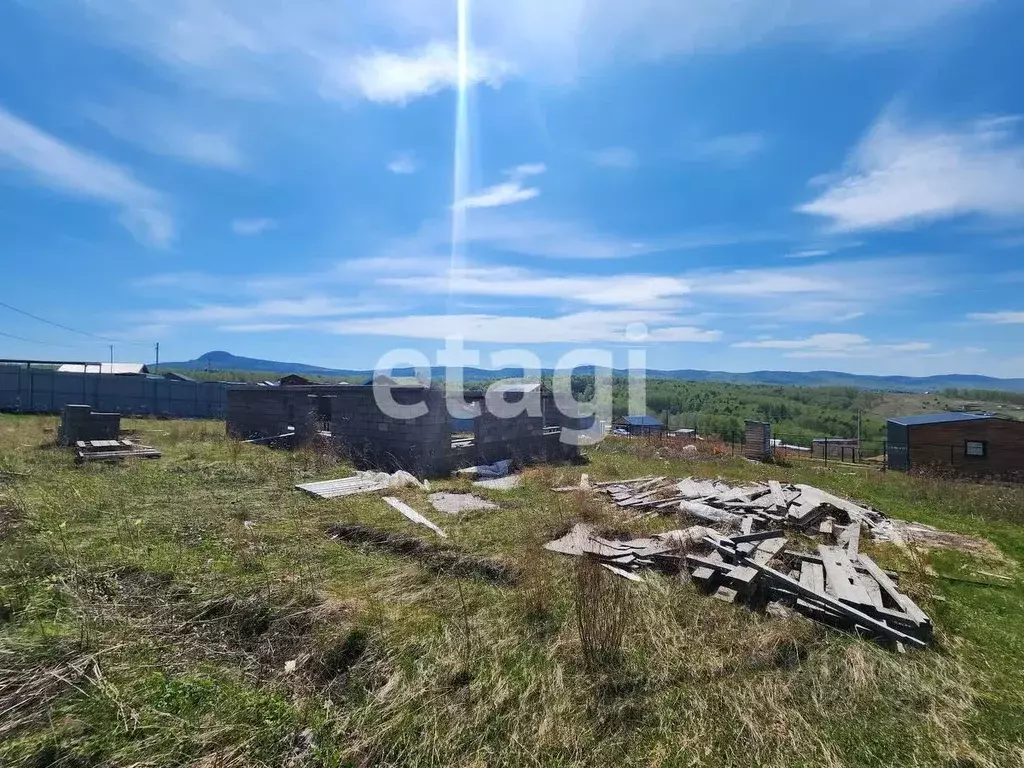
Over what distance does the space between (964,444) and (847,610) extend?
24925mm

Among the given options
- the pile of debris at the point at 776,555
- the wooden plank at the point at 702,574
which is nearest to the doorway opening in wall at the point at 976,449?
the pile of debris at the point at 776,555

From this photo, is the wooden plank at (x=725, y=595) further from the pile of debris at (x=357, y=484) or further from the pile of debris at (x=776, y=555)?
the pile of debris at (x=357, y=484)

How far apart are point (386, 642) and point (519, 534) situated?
9.64ft

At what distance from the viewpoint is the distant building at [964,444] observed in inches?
848

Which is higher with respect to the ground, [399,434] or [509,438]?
[399,434]

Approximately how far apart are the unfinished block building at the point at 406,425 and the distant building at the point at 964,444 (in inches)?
700

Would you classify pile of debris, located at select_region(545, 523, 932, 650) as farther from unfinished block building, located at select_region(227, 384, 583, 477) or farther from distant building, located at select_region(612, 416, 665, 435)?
distant building, located at select_region(612, 416, 665, 435)

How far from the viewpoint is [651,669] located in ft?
11.1

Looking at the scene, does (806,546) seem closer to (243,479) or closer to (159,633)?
(159,633)

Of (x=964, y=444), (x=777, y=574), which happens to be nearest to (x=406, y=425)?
(x=777, y=574)

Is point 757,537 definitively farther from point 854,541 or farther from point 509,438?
point 509,438

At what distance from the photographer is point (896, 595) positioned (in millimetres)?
4598

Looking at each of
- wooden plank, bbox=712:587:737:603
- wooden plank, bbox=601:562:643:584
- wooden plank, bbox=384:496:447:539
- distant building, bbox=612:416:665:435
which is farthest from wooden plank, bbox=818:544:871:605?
distant building, bbox=612:416:665:435

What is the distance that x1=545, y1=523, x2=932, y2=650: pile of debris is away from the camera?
4.20m
